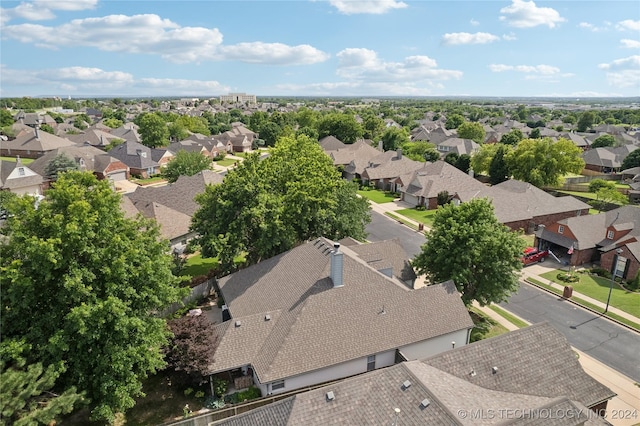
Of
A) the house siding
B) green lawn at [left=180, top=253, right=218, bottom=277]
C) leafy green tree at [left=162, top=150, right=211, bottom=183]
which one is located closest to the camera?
the house siding

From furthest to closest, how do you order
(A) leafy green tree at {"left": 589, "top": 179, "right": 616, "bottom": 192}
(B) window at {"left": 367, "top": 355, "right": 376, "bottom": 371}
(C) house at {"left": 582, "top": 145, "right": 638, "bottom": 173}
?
(C) house at {"left": 582, "top": 145, "right": 638, "bottom": 173} < (A) leafy green tree at {"left": 589, "top": 179, "right": 616, "bottom": 192} < (B) window at {"left": 367, "top": 355, "right": 376, "bottom": 371}

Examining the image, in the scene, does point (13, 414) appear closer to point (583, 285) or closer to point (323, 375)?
point (323, 375)

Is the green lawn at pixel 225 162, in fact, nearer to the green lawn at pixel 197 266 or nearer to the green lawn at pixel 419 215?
the green lawn at pixel 419 215

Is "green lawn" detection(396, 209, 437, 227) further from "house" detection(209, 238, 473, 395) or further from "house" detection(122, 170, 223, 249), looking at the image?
"house" detection(209, 238, 473, 395)

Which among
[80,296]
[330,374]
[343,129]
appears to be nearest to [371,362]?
[330,374]

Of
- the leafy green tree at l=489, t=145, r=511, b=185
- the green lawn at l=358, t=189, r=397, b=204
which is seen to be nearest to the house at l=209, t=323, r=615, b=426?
the green lawn at l=358, t=189, r=397, b=204
